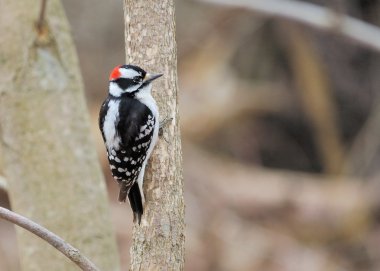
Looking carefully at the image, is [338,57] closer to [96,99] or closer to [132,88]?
[96,99]

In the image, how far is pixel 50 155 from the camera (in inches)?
165

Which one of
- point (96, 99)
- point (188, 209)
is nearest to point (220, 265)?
point (188, 209)

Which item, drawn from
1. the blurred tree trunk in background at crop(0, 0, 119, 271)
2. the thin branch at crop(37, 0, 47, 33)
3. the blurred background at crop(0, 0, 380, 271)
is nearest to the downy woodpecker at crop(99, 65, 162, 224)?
the blurred tree trunk in background at crop(0, 0, 119, 271)

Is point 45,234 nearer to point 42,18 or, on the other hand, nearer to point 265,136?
point 42,18

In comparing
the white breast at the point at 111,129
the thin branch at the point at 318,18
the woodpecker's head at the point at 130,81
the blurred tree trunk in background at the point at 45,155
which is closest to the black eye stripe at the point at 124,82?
the woodpecker's head at the point at 130,81

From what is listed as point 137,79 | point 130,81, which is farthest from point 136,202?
point 130,81

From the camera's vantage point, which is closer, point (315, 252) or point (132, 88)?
point (132, 88)

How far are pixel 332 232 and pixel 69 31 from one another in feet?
21.2

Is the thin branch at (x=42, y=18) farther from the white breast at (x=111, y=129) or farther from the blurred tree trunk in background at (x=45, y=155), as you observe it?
the white breast at (x=111, y=129)

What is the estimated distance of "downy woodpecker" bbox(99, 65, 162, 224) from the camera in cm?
357

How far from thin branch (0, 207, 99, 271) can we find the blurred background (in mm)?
5900

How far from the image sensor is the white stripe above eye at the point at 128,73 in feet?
11.8

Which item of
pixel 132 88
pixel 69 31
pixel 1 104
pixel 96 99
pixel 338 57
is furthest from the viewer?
pixel 338 57

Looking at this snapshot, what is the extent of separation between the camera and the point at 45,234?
280 cm
